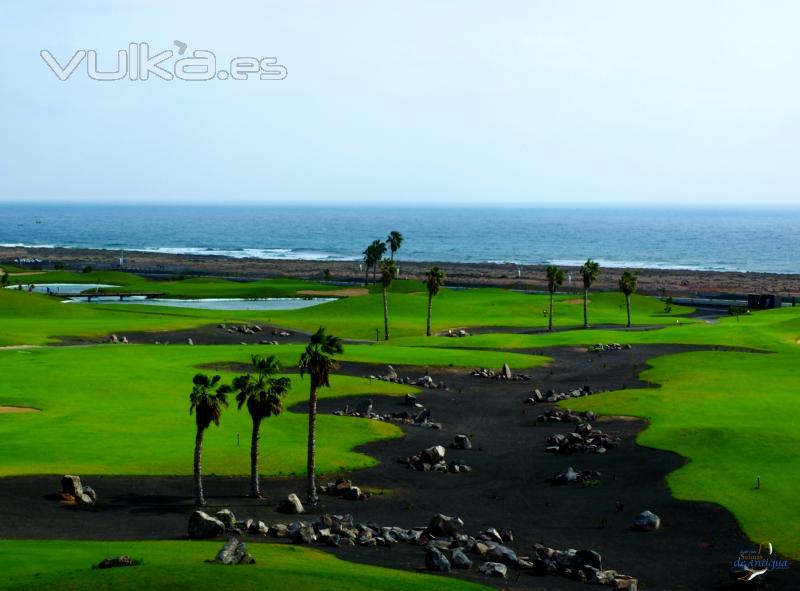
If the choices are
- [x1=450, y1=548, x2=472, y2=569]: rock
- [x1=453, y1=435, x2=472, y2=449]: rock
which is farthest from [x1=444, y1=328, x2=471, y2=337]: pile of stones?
[x1=450, y1=548, x2=472, y2=569]: rock

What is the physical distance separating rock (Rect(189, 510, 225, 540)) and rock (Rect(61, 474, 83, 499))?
739 cm

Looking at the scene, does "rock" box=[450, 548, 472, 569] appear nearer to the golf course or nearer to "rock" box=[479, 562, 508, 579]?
"rock" box=[479, 562, 508, 579]

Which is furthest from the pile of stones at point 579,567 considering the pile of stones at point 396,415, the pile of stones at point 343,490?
the pile of stones at point 396,415

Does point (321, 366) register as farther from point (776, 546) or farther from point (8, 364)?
point (8, 364)

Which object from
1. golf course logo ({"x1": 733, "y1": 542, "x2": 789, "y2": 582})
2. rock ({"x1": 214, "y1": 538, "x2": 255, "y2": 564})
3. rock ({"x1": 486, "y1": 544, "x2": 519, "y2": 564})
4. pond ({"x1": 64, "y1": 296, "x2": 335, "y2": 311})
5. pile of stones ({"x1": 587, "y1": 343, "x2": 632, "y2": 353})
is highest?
rock ({"x1": 214, "y1": 538, "x2": 255, "y2": 564})

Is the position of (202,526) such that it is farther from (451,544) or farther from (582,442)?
(582,442)

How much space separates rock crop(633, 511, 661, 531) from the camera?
45.8 m

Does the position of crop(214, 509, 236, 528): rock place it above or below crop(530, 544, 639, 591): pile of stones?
above

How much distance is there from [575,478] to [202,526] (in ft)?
66.5

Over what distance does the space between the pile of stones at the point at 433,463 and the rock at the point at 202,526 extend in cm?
1642

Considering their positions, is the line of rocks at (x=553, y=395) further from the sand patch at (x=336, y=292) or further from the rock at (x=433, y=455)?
the sand patch at (x=336, y=292)

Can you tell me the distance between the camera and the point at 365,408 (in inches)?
2820

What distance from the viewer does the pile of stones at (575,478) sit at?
54438 millimetres

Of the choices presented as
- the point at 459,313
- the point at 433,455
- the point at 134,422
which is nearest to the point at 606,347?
the point at 459,313
